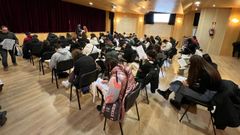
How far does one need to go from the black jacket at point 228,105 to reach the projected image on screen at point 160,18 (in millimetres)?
14540

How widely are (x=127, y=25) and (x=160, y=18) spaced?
356cm

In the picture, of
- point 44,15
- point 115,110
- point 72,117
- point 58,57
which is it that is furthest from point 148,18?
point 115,110

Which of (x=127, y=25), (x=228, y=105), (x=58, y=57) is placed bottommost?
(x=228, y=105)

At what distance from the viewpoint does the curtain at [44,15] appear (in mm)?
7016

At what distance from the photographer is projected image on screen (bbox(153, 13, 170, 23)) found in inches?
599

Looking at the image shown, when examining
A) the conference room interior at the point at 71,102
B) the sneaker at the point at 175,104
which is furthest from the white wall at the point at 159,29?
the sneaker at the point at 175,104

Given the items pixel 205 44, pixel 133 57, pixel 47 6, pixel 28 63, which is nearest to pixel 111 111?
pixel 133 57

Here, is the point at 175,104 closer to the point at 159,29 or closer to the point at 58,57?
the point at 58,57

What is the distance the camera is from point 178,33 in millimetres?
14938

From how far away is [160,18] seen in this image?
1555cm

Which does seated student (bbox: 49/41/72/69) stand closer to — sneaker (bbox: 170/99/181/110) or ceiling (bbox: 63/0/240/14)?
sneaker (bbox: 170/99/181/110)

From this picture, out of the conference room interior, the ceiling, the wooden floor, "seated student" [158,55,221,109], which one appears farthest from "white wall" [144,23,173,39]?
"seated student" [158,55,221,109]

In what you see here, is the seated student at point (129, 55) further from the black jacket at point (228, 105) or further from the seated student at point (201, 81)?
the black jacket at point (228, 105)

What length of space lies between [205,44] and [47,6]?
1056 centimetres
